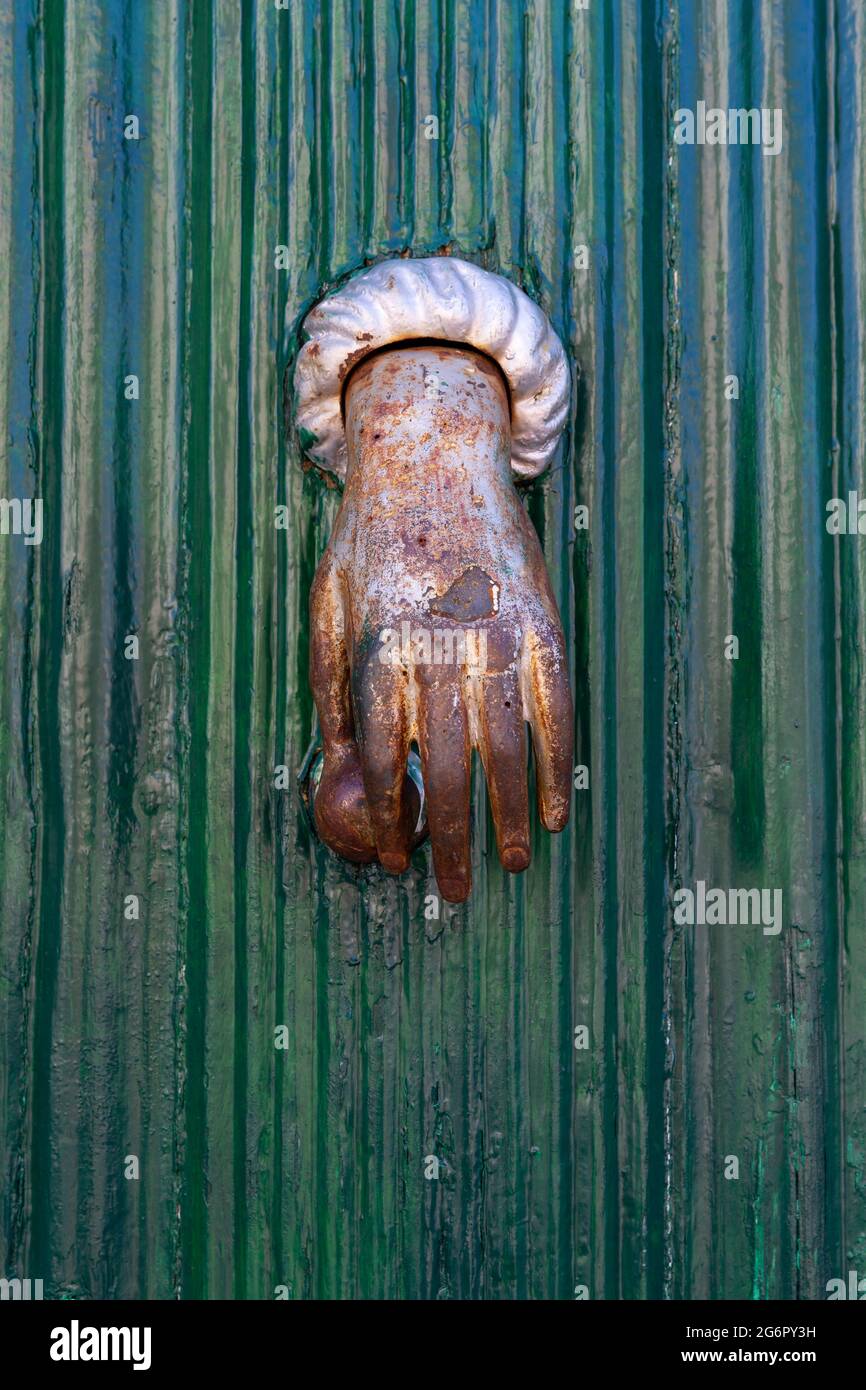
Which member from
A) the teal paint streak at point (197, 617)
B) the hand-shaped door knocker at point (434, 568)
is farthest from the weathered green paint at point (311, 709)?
the hand-shaped door knocker at point (434, 568)

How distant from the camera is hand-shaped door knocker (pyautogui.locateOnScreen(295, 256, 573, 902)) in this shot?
1.54m

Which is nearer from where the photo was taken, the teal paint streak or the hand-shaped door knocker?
the hand-shaped door knocker

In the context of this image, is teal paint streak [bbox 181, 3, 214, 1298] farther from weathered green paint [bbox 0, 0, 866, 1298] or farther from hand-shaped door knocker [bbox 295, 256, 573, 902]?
hand-shaped door knocker [bbox 295, 256, 573, 902]

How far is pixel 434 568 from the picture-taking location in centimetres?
157

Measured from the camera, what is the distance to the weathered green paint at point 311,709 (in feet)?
5.91

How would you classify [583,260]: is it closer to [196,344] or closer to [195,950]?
[196,344]

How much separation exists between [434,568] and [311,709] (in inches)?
14.1

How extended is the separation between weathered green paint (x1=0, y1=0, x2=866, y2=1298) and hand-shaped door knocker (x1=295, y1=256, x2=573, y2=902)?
0.39ft

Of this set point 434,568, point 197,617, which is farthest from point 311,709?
point 434,568

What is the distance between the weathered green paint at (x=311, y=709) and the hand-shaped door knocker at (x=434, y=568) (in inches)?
4.7

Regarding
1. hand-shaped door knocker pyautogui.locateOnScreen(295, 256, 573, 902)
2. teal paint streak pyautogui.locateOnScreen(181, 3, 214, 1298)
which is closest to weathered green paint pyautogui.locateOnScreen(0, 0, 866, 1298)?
teal paint streak pyautogui.locateOnScreen(181, 3, 214, 1298)

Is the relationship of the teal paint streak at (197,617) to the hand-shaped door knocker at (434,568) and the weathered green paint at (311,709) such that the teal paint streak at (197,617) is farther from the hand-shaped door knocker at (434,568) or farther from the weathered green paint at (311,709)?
the hand-shaped door knocker at (434,568)

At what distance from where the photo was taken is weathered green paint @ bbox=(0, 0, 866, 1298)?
71.0 inches

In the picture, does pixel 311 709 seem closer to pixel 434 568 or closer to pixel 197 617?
pixel 197 617
